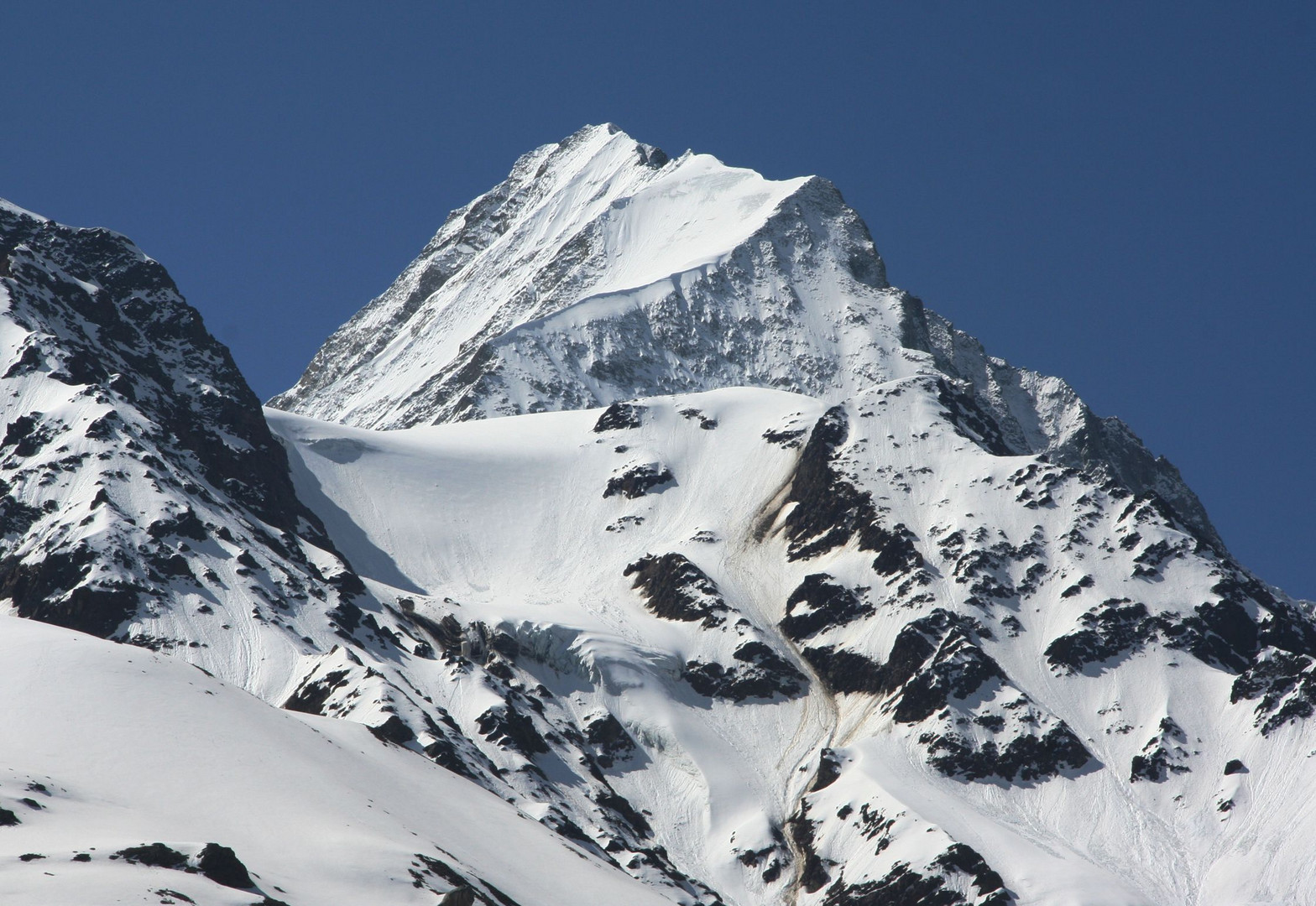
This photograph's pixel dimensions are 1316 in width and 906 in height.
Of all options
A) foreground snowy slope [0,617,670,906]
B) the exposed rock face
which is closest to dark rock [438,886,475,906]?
foreground snowy slope [0,617,670,906]

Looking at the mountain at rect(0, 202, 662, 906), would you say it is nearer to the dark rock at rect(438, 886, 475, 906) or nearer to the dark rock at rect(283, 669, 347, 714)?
the dark rock at rect(283, 669, 347, 714)

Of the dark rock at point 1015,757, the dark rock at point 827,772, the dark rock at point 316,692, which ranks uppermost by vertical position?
the dark rock at point 1015,757

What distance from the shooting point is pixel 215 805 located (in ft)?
271

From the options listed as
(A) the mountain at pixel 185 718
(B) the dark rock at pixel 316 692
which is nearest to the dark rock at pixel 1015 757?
(A) the mountain at pixel 185 718

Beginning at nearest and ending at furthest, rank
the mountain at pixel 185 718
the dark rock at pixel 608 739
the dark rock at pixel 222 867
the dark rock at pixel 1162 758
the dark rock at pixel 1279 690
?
the dark rock at pixel 222 867
the mountain at pixel 185 718
the dark rock at pixel 1162 758
the dark rock at pixel 1279 690
the dark rock at pixel 608 739

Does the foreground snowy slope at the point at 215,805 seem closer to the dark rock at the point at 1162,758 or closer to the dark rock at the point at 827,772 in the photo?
the dark rock at the point at 827,772

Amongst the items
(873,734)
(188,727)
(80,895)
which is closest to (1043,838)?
(873,734)

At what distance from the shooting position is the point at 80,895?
5894cm

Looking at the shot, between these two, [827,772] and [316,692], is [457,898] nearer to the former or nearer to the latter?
[316,692]

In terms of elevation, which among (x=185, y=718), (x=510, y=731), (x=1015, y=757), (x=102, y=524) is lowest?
(x=185, y=718)

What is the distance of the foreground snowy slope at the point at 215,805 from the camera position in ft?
214

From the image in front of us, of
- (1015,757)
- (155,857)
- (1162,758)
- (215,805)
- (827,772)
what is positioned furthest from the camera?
(1015,757)

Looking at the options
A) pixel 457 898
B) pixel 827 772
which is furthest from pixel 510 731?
pixel 457 898

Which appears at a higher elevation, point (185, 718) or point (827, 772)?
point (827, 772)
